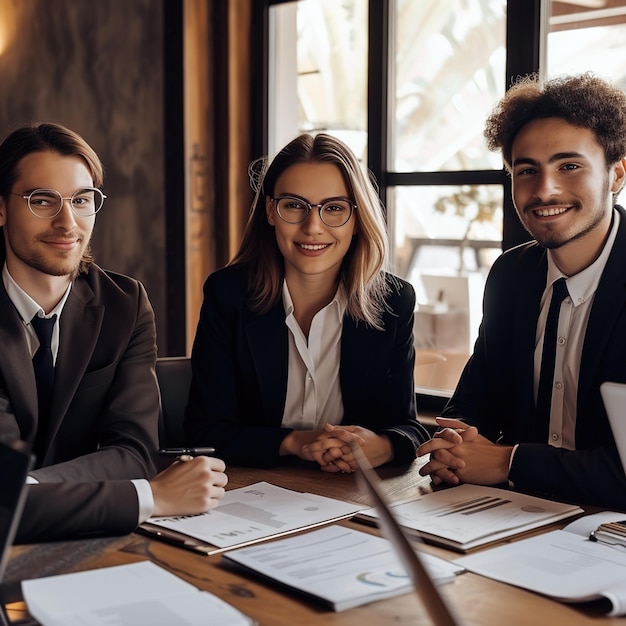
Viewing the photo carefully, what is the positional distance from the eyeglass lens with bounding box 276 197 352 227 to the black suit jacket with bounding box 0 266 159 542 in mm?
441

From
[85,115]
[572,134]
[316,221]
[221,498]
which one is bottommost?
[221,498]

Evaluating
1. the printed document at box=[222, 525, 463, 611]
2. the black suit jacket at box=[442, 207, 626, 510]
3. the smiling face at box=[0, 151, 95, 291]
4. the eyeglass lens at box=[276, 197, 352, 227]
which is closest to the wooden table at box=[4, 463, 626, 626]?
the printed document at box=[222, 525, 463, 611]

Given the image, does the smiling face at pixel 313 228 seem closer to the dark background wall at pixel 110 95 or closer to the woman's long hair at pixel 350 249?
the woman's long hair at pixel 350 249

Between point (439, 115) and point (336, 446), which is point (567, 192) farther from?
point (439, 115)

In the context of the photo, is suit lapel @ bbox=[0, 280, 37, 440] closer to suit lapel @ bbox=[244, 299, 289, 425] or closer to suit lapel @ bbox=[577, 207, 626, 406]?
suit lapel @ bbox=[244, 299, 289, 425]

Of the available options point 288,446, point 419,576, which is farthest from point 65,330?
point 419,576

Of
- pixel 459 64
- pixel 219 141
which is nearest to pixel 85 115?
pixel 219 141

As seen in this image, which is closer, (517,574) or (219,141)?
(517,574)

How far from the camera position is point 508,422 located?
7.82 ft

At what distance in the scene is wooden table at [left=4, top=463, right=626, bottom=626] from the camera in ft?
3.93

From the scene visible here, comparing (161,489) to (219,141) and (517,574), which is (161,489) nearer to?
(517,574)

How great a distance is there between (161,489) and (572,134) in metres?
1.38

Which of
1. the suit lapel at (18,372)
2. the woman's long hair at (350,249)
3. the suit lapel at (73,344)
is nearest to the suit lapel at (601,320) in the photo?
the woman's long hair at (350,249)

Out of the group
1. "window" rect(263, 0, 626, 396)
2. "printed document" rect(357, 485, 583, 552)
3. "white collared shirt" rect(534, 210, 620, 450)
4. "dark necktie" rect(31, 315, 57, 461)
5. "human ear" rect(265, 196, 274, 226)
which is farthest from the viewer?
"window" rect(263, 0, 626, 396)
